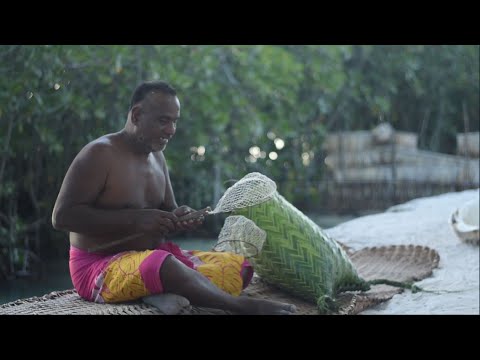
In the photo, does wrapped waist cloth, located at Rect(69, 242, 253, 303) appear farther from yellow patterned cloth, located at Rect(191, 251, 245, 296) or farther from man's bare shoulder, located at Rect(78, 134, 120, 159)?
man's bare shoulder, located at Rect(78, 134, 120, 159)

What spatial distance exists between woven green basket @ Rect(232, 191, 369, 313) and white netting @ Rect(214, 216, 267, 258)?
0.03 metres

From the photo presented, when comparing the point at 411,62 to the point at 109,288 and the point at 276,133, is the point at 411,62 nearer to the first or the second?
the point at 276,133

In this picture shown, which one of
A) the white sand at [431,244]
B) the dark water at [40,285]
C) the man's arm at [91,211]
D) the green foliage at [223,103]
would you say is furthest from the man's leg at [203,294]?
the green foliage at [223,103]

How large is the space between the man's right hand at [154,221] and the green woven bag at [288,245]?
208 millimetres

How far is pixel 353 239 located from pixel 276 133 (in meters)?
2.08

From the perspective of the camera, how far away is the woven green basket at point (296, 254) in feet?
5.66

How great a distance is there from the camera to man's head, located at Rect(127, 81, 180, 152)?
1.59 meters

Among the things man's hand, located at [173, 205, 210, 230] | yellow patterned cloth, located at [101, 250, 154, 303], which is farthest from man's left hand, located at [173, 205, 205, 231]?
yellow patterned cloth, located at [101, 250, 154, 303]

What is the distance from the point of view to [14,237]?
2971 mm

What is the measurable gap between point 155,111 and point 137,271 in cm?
44

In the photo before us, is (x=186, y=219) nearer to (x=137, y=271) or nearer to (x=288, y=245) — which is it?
(x=137, y=271)

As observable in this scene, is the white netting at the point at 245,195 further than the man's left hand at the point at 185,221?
Yes

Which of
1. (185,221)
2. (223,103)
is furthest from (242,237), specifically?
A: (223,103)

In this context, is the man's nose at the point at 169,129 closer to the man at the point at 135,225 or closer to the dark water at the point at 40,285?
the man at the point at 135,225
